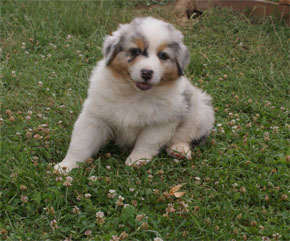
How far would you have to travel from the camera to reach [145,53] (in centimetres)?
366

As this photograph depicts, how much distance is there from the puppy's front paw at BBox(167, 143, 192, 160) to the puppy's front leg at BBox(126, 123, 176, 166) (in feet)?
0.63

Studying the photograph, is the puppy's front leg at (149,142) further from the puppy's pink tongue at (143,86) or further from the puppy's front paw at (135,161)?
the puppy's pink tongue at (143,86)

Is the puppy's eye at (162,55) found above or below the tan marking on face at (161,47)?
below

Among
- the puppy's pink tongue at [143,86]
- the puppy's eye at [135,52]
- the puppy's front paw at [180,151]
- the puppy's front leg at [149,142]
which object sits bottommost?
the puppy's front paw at [180,151]

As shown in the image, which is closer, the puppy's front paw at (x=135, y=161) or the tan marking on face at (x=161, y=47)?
the tan marking on face at (x=161, y=47)

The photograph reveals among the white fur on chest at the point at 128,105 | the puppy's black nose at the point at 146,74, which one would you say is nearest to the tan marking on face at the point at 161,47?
the puppy's black nose at the point at 146,74

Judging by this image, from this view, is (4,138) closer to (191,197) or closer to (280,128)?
(191,197)

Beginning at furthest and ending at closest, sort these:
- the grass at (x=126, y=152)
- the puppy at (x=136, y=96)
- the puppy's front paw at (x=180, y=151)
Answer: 1. the puppy's front paw at (x=180, y=151)
2. the puppy at (x=136, y=96)
3. the grass at (x=126, y=152)

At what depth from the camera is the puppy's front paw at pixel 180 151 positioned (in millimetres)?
4098

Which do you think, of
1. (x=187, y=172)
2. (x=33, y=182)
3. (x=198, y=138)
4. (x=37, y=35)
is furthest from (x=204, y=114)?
(x=37, y=35)

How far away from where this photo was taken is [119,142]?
164 inches

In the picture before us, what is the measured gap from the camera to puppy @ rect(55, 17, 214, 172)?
144 inches

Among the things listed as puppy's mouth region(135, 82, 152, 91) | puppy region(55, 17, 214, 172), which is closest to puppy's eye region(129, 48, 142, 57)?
puppy region(55, 17, 214, 172)

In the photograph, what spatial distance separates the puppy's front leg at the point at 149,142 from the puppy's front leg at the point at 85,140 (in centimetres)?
33
